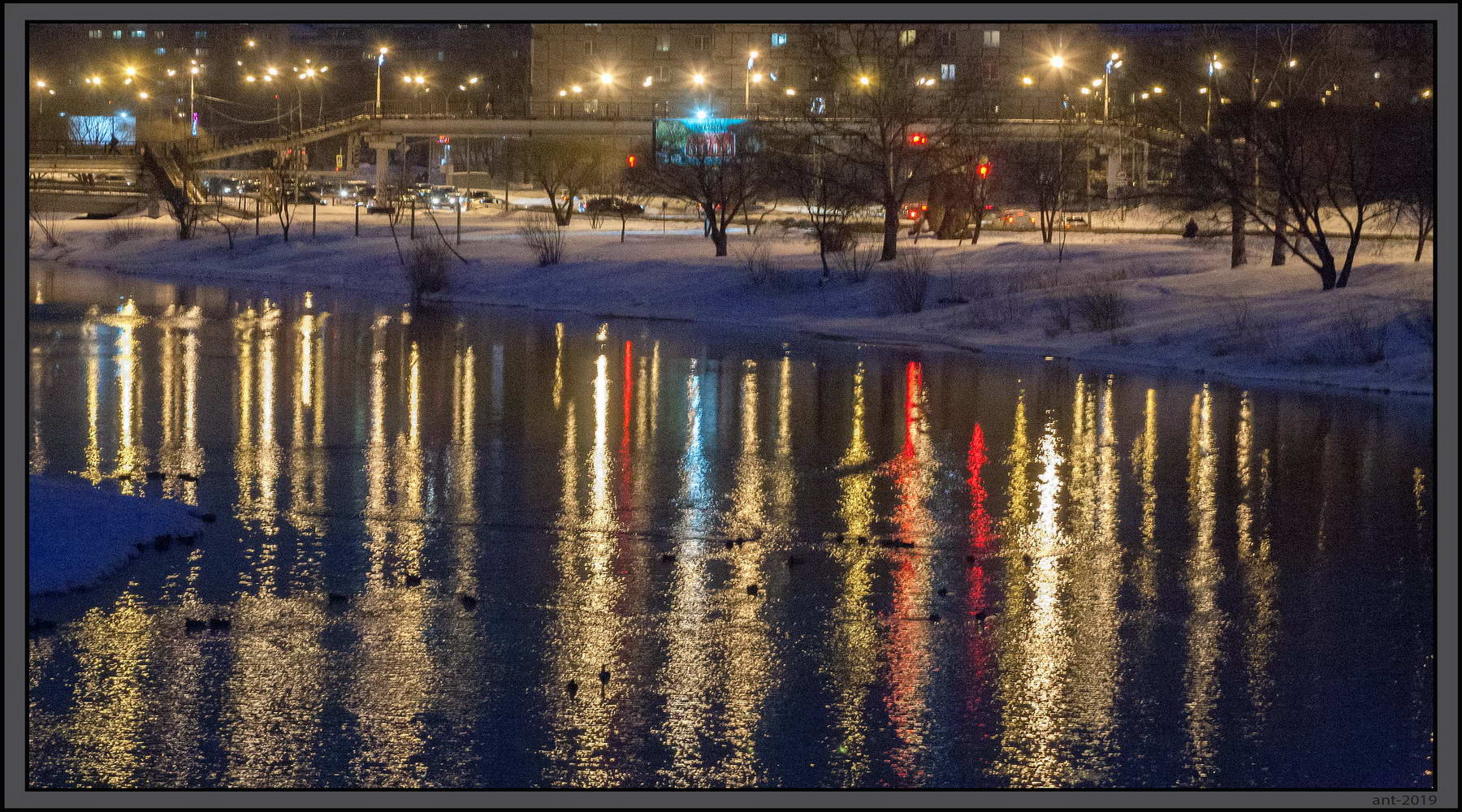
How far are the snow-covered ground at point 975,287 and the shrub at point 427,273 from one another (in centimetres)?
94

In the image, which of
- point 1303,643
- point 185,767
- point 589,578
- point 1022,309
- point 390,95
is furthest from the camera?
point 390,95

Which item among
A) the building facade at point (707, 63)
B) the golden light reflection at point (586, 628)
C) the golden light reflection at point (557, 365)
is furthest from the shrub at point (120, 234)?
the golden light reflection at point (586, 628)

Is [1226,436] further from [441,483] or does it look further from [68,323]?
[68,323]

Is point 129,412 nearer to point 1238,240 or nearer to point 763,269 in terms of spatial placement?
point 763,269

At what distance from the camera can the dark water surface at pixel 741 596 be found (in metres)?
7.89

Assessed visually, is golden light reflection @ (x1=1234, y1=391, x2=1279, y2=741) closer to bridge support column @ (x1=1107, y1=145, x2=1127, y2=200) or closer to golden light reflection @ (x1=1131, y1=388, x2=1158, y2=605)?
golden light reflection @ (x1=1131, y1=388, x2=1158, y2=605)

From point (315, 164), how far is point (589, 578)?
423 ft

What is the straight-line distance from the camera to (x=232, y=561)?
1179cm

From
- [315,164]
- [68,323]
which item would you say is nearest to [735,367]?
[68,323]

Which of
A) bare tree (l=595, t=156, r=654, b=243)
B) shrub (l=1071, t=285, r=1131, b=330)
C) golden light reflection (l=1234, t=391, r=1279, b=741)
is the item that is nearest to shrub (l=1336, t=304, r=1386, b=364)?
shrub (l=1071, t=285, r=1131, b=330)

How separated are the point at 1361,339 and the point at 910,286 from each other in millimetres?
12381

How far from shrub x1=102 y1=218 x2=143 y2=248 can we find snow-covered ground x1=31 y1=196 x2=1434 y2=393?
0.19 m

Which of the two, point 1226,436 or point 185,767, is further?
point 1226,436

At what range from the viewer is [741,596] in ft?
35.7
